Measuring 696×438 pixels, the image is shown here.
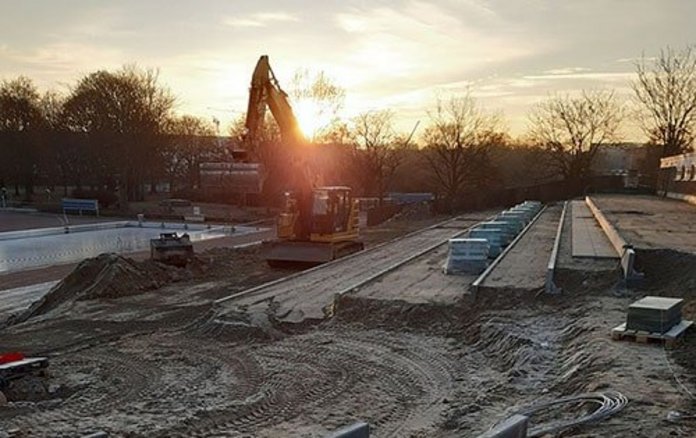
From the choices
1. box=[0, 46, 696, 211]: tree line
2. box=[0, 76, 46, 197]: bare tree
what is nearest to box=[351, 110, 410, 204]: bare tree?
box=[0, 46, 696, 211]: tree line

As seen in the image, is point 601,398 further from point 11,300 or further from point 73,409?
point 11,300

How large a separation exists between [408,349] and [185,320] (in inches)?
→ 226

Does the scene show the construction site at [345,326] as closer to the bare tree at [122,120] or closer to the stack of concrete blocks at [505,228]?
the stack of concrete blocks at [505,228]

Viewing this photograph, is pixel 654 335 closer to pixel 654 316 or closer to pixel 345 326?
pixel 654 316

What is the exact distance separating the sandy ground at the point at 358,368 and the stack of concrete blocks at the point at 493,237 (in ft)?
15.4

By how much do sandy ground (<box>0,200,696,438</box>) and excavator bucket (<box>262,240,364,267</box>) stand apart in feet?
23.1

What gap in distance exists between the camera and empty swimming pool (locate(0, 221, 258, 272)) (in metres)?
26.5

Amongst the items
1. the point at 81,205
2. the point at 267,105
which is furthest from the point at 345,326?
A: the point at 81,205

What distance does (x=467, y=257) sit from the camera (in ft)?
53.5

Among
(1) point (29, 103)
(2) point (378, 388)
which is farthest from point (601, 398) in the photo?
(1) point (29, 103)

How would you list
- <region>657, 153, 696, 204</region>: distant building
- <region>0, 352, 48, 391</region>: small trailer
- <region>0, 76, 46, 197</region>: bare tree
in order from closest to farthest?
<region>0, 352, 48, 391</region>: small trailer → <region>657, 153, 696, 204</region>: distant building → <region>0, 76, 46, 197</region>: bare tree

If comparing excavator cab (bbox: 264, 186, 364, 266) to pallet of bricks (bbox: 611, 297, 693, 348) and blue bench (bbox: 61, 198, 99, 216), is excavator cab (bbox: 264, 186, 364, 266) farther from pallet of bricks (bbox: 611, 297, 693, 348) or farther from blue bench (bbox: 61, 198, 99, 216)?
blue bench (bbox: 61, 198, 99, 216)

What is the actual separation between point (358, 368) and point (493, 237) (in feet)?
35.1

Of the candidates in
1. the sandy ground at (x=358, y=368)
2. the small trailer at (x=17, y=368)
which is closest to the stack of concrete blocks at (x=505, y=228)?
the sandy ground at (x=358, y=368)
